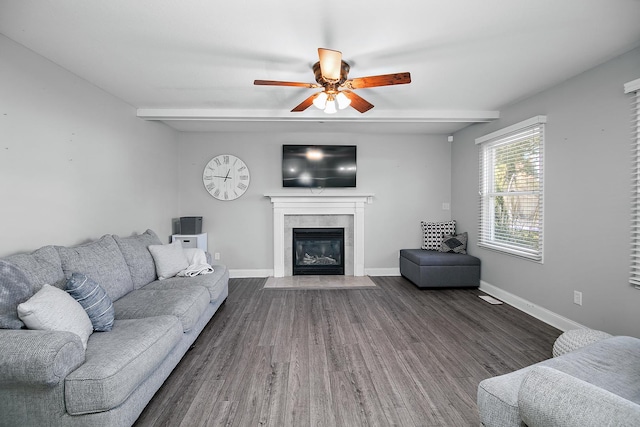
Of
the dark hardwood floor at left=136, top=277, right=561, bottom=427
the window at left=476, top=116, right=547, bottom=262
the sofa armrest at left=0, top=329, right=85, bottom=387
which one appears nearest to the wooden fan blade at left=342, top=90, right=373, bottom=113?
the window at left=476, top=116, right=547, bottom=262

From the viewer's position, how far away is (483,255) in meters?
4.34

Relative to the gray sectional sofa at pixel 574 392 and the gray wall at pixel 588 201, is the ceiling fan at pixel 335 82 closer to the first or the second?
the gray wall at pixel 588 201

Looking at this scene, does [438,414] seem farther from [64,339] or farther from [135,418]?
[64,339]

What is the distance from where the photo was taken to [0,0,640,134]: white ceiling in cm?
189

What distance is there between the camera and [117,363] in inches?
59.7

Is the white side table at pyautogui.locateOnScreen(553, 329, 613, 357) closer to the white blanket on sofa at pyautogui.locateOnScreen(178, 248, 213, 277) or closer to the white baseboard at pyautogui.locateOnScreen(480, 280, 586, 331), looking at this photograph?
the white baseboard at pyautogui.locateOnScreen(480, 280, 586, 331)

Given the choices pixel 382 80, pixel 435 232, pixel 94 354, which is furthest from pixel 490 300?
pixel 94 354

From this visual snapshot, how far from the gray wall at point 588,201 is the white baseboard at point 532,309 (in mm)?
53

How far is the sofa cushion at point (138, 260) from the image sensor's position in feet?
9.47

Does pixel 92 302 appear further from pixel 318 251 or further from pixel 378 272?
pixel 378 272

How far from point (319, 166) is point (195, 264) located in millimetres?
2553

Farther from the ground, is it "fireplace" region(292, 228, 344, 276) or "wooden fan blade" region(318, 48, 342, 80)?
"wooden fan blade" region(318, 48, 342, 80)

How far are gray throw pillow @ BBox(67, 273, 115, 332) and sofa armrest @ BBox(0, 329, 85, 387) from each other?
18.2 inches

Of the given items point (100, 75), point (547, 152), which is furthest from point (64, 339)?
point (547, 152)
